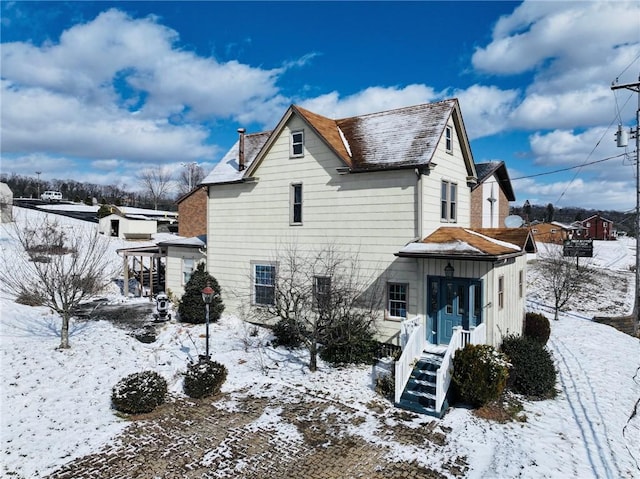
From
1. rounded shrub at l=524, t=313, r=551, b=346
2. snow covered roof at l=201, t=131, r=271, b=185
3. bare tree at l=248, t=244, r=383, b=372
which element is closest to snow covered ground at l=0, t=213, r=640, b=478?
rounded shrub at l=524, t=313, r=551, b=346

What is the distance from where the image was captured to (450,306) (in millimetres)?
13961

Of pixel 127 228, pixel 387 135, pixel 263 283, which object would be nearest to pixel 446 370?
pixel 387 135

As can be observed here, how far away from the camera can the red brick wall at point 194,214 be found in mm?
29984

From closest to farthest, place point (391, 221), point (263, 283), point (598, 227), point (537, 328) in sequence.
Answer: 1. point (391, 221)
2. point (537, 328)
3. point (263, 283)
4. point (598, 227)

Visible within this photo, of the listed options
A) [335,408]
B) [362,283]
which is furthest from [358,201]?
[335,408]

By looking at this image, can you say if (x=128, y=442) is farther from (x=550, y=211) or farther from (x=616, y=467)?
(x=550, y=211)

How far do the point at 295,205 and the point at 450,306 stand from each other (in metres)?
7.54

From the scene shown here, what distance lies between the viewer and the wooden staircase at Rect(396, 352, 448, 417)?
10980mm

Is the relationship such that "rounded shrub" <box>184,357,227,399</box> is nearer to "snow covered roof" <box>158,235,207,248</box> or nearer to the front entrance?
the front entrance

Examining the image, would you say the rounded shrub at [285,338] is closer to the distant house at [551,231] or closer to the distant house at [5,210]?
the distant house at [5,210]

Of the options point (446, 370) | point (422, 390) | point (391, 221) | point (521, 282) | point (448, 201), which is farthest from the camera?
point (521, 282)

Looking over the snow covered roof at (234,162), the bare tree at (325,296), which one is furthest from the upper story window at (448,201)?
the snow covered roof at (234,162)

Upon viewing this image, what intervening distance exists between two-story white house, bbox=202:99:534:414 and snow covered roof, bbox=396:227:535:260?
5 cm

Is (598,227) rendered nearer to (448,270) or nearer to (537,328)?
(537,328)
